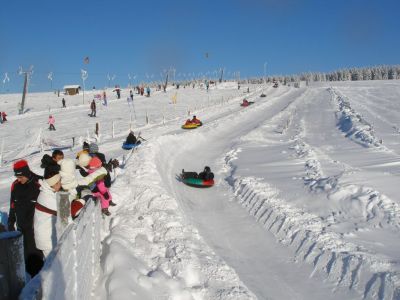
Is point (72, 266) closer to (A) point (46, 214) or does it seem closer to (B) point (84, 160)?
(A) point (46, 214)

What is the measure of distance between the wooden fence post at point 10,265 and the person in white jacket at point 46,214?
65.8 inches

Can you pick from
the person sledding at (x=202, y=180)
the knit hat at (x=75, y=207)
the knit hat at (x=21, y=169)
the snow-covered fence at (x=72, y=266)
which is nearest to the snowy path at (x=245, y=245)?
the person sledding at (x=202, y=180)

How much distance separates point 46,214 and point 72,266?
1.32m

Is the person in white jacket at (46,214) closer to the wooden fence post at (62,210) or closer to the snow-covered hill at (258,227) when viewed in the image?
the wooden fence post at (62,210)

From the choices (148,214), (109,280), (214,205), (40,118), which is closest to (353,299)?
(109,280)


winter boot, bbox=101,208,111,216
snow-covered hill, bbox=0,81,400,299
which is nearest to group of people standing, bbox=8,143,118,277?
snow-covered hill, bbox=0,81,400,299

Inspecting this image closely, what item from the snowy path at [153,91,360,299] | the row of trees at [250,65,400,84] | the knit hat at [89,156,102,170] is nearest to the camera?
the snowy path at [153,91,360,299]

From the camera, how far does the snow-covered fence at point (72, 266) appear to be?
116 inches

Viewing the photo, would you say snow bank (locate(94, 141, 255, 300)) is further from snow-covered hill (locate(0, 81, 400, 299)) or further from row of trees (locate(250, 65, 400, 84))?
row of trees (locate(250, 65, 400, 84))

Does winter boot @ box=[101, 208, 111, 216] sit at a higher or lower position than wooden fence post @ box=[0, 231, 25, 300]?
lower

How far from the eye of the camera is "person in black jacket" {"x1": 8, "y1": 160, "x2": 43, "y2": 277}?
5.10 metres

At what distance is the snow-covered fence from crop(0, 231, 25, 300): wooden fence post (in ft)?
0.87

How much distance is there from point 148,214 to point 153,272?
2430 mm

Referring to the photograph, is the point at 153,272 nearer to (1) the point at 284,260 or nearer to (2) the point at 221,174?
(1) the point at 284,260
